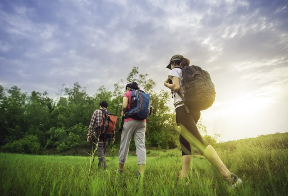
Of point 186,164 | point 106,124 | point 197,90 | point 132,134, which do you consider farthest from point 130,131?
point 106,124

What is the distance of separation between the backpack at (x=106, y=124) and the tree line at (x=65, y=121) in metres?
14.8

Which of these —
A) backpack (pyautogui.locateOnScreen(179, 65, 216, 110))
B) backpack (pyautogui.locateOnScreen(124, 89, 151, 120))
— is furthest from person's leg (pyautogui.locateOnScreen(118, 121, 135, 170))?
backpack (pyautogui.locateOnScreen(179, 65, 216, 110))

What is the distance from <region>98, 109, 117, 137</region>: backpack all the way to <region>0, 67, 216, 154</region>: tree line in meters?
14.8

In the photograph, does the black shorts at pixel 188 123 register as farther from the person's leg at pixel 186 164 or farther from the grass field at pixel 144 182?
the grass field at pixel 144 182

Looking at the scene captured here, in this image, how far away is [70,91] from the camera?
50.3 m

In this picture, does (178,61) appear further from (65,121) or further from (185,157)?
(65,121)

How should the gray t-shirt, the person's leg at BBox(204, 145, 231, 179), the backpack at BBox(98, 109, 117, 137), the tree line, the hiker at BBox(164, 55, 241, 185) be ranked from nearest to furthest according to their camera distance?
the person's leg at BBox(204, 145, 231, 179) → the hiker at BBox(164, 55, 241, 185) → the gray t-shirt → the backpack at BBox(98, 109, 117, 137) → the tree line

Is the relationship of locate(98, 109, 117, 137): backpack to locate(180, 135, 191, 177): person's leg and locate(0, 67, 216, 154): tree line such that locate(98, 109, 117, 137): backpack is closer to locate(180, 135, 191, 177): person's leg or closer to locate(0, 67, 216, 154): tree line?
locate(180, 135, 191, 177): person's leg

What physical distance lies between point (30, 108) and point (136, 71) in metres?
31.9

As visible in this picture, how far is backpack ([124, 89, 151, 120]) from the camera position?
12.1ft

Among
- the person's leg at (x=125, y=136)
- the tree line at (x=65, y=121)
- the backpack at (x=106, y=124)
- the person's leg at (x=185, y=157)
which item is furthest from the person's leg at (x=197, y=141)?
the tree line at (x=65, y=121)

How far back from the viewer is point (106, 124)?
5590 millimetres

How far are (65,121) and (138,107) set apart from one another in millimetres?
36996

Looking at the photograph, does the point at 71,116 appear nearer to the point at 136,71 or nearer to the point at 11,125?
the point at 11,125
